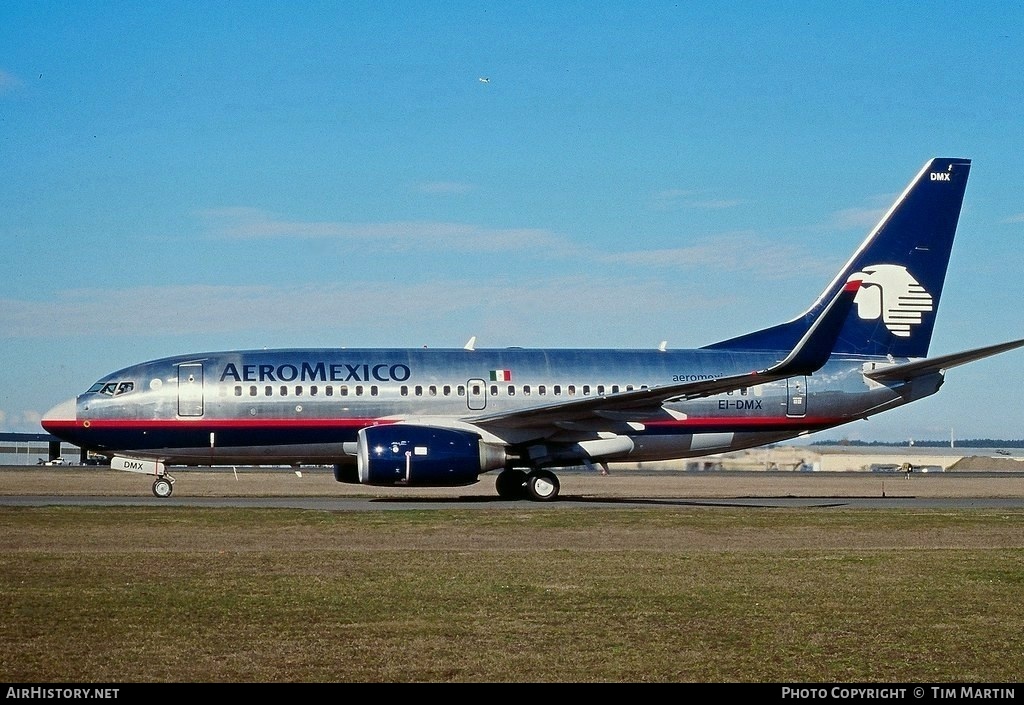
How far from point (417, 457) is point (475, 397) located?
381cm

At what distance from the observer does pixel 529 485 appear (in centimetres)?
3209

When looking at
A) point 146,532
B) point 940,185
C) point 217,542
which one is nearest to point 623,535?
point 217,542

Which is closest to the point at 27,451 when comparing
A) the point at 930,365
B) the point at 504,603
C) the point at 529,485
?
the point at 529,485

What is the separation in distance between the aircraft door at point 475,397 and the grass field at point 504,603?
10296mm

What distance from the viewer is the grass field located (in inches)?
384

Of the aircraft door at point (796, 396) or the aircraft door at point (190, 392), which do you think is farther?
the aircraft door at point (796, 396)

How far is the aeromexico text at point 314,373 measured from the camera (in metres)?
32.1

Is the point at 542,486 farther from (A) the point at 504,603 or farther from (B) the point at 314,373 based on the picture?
(A) the point at 504,603

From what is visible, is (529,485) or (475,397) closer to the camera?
(529,485)

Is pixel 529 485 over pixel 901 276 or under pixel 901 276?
under

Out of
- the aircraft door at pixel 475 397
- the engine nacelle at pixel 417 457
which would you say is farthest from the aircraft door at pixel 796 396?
the engine nacelle at pixel 417 457

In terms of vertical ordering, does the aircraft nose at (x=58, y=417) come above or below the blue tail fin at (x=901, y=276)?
below

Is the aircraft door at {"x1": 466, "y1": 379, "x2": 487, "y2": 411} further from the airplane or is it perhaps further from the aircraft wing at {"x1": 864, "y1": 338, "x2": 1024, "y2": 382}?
the aircraft wing at {"x1": 864, "y1": 338, "x2": 1024, "y2": 382}

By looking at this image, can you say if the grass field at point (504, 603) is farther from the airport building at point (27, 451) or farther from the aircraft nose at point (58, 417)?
the airport building at point (27, 451)
